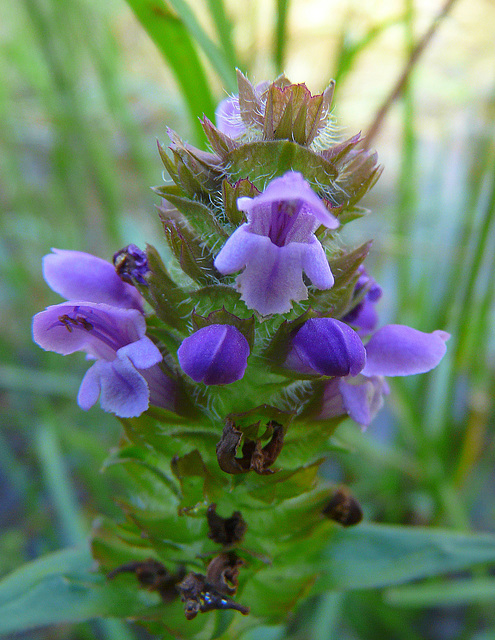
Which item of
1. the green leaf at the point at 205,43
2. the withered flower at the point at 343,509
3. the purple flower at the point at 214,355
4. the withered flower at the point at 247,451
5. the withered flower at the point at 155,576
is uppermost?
the green leaf at the point at 205,43

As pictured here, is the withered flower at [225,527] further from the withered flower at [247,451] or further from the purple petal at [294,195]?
the purple petal at [294,195]

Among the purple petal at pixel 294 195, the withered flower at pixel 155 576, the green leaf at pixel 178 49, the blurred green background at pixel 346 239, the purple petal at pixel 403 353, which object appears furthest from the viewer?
the blurred green background at pixel 346 239

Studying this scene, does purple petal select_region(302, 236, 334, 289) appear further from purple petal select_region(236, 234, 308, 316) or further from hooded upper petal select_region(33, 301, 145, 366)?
hooded upper petal select_region(33, 301, 145, 366)

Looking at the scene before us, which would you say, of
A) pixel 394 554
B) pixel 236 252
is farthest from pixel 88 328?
pixel 394 554

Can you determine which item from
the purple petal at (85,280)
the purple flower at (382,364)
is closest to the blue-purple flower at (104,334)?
the purple petal at (85,280)

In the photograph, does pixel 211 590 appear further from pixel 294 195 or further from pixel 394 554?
pixel 294 195

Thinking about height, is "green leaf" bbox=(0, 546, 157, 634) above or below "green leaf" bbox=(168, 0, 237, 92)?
below

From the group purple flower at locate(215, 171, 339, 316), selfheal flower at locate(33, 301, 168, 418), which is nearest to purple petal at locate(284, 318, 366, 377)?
purple flower at locate(215, 171, 339, 316)

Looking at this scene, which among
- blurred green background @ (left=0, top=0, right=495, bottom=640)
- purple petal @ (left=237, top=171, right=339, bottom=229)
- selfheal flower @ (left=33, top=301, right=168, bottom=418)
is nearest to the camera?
purple petal @ (left=237, top=171, right=339, bottom=229)
